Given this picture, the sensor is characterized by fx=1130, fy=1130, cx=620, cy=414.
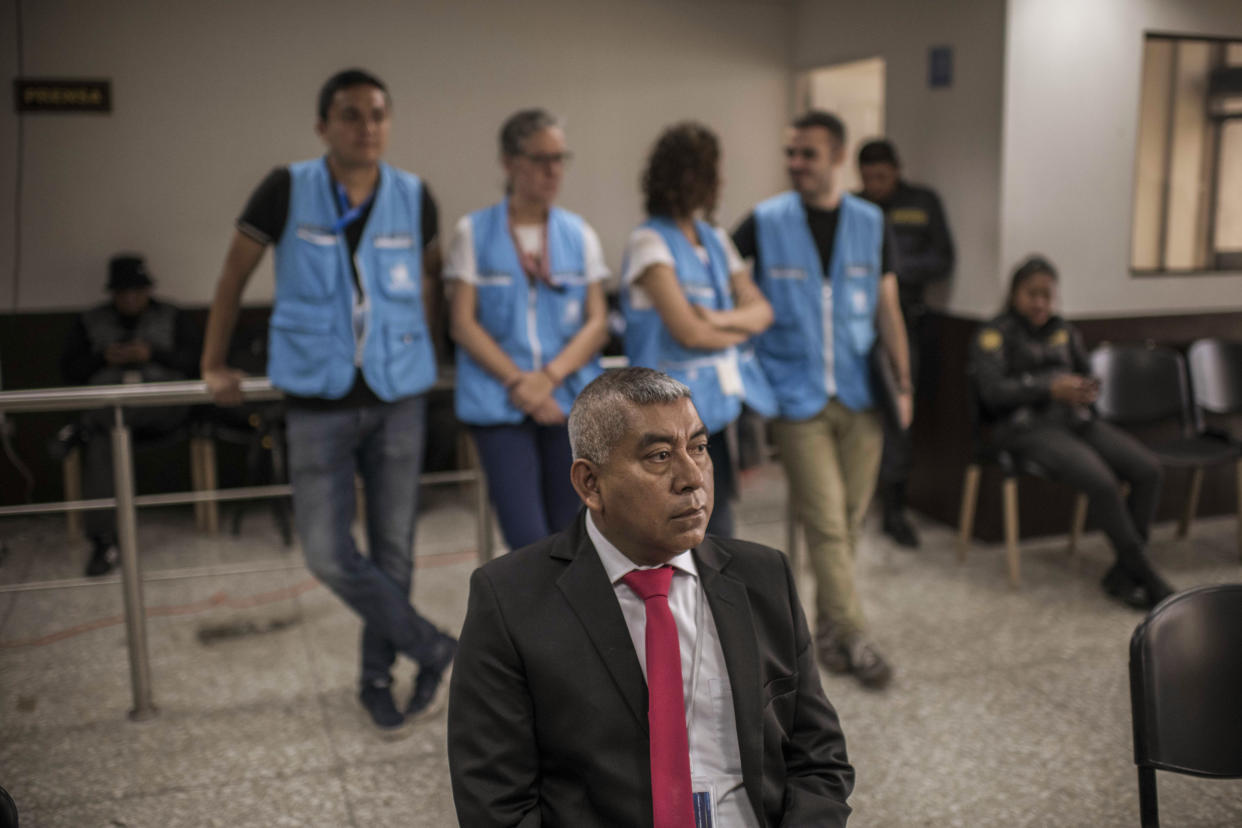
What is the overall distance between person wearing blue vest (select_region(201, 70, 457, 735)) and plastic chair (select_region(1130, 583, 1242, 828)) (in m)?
1.86

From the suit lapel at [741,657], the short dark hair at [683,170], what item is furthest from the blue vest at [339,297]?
the suit lapel at [741,657]

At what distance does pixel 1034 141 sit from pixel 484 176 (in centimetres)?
282

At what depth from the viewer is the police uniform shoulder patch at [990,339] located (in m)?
4.38

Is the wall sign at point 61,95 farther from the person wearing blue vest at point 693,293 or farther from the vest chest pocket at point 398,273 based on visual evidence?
the person wearing blue vest at point 693,293

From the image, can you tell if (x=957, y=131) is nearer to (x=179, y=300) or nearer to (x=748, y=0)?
(x=748, y=0)

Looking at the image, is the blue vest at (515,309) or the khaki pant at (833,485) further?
the khaki pant at (833,485)

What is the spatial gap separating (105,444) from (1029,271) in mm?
3866

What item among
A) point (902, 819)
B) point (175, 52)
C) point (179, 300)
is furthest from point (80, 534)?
point (902, 819)

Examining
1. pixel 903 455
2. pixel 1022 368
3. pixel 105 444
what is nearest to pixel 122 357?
pixel 105 444

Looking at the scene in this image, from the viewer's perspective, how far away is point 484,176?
611cm

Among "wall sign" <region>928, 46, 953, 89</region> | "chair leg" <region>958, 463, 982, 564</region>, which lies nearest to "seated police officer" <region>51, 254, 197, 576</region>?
"chair leg" <region>958, 463, 982, 564</region>

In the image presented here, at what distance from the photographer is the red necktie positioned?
4.90 ft

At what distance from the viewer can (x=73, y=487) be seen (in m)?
5.12

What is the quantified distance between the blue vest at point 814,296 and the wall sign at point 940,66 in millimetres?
1893
